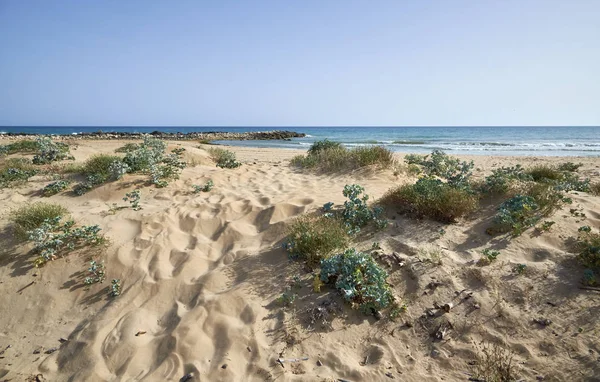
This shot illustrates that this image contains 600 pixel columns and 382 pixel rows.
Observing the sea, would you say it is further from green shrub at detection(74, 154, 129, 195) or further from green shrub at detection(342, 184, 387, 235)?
green shrub at detection(74, 154, 129, 195)

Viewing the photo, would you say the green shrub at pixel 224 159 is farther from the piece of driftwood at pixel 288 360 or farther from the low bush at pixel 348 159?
the piece of driftwood at pixel 288 360

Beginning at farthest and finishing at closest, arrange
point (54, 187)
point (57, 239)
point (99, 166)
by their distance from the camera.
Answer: point (99, 166) → point (54, 187) → point (57, 239)

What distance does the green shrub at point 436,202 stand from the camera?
17.7 feet

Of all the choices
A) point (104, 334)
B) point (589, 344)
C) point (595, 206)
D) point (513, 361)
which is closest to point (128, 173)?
point (104, 334)

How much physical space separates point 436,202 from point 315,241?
2.21 m

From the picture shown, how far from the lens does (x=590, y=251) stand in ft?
14.1

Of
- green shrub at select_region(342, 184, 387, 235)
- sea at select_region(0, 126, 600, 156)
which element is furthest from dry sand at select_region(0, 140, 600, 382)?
sea at select_region(0, 126, 600, 156)

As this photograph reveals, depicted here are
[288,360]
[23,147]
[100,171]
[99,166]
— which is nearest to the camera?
[288,360]

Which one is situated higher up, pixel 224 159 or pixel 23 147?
pixel 23 147

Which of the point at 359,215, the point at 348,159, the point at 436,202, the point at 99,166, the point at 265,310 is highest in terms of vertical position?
the point at 348,159

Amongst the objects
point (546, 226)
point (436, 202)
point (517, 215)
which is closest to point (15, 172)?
point (436, 202)

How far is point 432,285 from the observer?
4.16m

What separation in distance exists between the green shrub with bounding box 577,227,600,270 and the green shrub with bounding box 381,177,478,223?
1.50 meters

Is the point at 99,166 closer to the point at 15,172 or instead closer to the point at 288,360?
the point at 15,172
